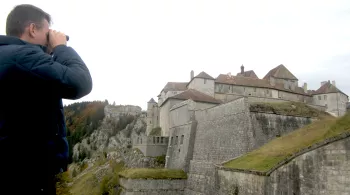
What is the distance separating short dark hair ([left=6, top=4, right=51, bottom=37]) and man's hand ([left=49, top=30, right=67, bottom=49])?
116 millimetres

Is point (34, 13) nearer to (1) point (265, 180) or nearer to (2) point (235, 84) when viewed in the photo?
(1) point (265, 180)

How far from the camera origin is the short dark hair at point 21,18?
2479 millimetres

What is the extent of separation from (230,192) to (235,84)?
92.7 feet

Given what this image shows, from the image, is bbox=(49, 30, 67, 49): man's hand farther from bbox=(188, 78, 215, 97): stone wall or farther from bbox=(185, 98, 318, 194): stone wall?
bbox=(188, 78, 215, 97): stone wall

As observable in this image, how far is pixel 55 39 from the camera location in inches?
99.9

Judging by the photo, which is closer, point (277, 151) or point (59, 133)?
point (59, 133)

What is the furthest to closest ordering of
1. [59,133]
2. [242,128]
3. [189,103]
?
1. [189,103]
2. [242,128]
3. [59,133]

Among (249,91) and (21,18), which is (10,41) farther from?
(249,91)

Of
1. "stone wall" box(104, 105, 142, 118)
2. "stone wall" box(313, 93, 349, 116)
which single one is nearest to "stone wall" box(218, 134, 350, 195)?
"stone wall" box(313, 93, 349, 116)

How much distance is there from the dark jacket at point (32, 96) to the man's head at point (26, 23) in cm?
13

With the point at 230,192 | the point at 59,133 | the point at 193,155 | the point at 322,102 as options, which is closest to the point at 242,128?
the point at 230,192

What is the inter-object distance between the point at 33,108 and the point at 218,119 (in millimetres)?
25042

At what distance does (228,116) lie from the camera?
83.1ft

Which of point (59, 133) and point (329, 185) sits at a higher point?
point (59, 133)
